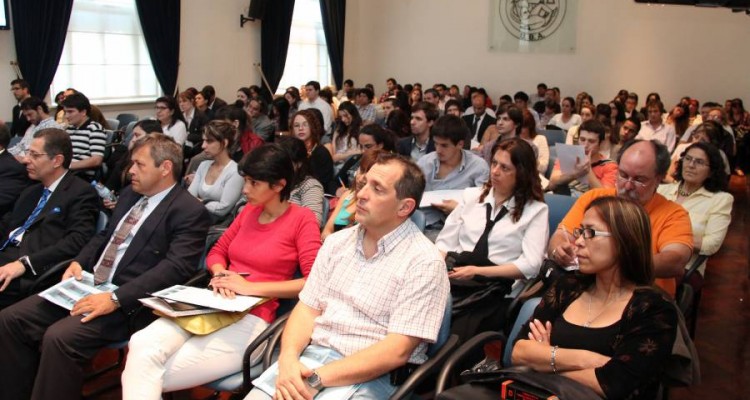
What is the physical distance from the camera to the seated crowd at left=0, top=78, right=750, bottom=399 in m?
1.95

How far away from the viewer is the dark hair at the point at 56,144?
3293 mm

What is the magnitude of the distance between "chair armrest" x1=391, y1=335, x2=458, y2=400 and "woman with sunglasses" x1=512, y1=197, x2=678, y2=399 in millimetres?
208

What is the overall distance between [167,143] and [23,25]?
268 inches

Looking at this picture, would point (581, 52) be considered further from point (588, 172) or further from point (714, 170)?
point (714, 170)

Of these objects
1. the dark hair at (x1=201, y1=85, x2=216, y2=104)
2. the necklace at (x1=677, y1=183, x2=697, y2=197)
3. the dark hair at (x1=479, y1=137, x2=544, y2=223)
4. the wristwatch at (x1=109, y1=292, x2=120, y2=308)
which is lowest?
the wristwatch at (x1=109, y1=292, x2=120, y2=308)

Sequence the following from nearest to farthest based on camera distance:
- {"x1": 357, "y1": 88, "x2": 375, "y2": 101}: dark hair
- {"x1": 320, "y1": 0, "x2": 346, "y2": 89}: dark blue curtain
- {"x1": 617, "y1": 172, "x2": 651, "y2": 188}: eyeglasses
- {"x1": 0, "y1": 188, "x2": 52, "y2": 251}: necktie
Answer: {"x1": 617, "y1": 172, "x2": 651, "y2": 188}: eyeglasses, {"x1": 0, "y1": 188, "x2": 52, "y2": 251}: necktie, {"x1": 357, "y1": 88, "x2": 375, "y2": 101}: dark hair, {"x1": 320, "y1": 0, "x2": 346, "y2": 89}: dark blue curtain

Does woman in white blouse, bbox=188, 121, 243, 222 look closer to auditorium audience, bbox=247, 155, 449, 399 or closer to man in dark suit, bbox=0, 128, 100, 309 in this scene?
man in dark suit, bbox=0, 128, 100, 309

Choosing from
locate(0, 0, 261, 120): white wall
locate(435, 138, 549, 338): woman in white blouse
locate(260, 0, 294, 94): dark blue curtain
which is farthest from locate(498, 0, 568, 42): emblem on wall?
locate(435, 138, 549, 338): woman in white blouse

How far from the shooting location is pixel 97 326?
8.48ft

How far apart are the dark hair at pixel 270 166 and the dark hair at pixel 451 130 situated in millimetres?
1285

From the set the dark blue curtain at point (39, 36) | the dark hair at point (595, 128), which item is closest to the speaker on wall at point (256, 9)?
the dark blue curtain at point (39, 36)

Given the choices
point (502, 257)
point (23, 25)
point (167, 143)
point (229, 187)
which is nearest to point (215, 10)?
point (23, 25)

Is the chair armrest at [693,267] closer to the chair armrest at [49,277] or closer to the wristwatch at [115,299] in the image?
the wristwatch at [115,299]

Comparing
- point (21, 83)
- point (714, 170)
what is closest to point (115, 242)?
point (714, 170)
